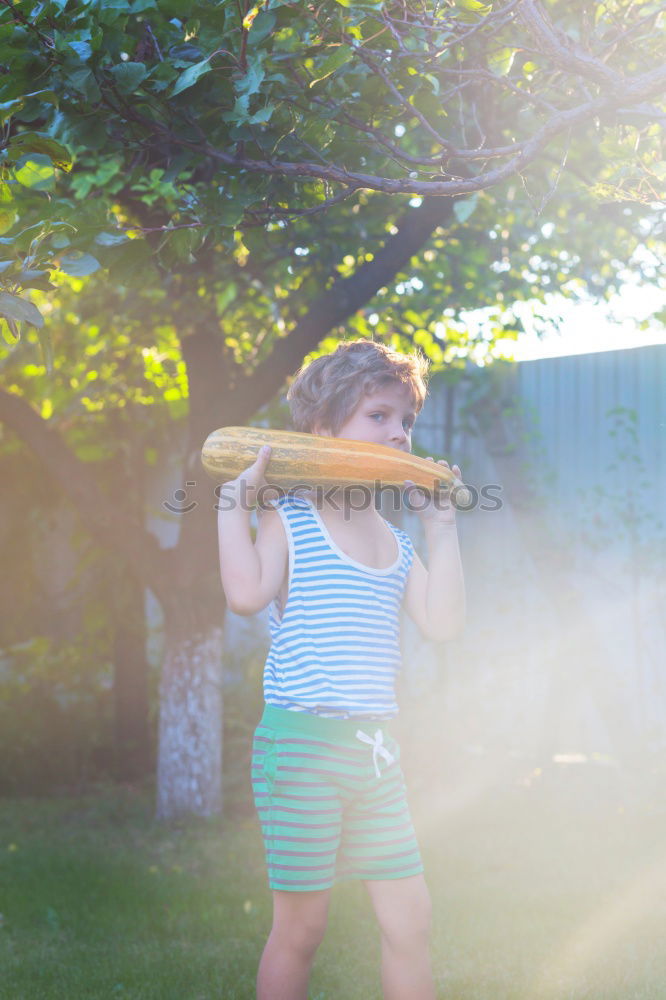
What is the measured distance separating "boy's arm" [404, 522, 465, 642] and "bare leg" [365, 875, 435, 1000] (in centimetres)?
70

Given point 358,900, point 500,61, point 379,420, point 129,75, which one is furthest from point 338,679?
point 358,900

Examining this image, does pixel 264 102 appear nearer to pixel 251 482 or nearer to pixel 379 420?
pixel 379 420

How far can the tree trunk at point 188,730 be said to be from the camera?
6352 millimetres

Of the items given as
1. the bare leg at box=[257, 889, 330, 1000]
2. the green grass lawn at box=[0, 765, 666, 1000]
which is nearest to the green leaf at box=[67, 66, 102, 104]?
the bare leg at box=[257, 889, 330, 1000]

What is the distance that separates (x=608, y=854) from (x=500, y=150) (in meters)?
3.92

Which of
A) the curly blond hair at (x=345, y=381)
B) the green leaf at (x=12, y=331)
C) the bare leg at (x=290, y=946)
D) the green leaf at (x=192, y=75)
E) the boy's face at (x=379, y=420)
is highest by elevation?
the green leaf at (x=192, y=75)

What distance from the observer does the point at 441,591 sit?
295cm

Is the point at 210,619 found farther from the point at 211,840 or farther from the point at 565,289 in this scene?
the point at 565,289

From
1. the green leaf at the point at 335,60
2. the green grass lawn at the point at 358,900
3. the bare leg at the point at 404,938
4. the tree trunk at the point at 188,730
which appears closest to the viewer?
the bare leg at the point at 404,938

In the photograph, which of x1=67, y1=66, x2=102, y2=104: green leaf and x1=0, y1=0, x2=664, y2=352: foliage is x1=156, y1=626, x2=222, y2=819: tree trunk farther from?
x1=67, y1=66, x2=102, y2=104: green leaf

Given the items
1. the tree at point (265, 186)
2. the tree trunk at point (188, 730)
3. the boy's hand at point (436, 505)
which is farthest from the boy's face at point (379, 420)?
the tree trunk at point (188, 730)

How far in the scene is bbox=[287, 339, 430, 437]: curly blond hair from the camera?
2967 millimetres

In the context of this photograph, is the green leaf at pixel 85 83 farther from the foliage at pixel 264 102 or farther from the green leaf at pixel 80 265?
the green leaf at pixel 80 265

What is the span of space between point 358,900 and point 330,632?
8.60 ft
